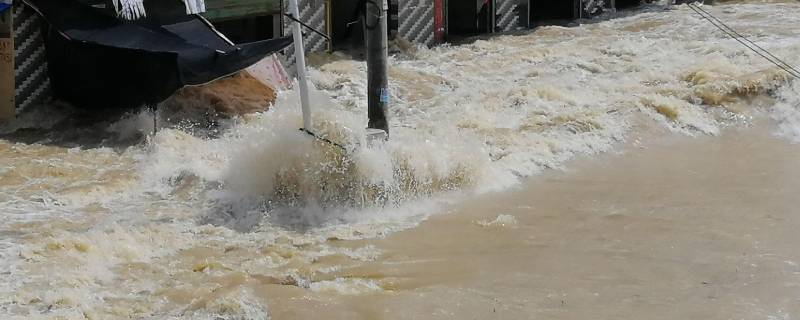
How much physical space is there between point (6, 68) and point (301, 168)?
5271 millimetres

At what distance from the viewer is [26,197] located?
34.2 feet

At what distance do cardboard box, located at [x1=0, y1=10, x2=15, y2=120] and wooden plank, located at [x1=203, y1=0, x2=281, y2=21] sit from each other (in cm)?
309

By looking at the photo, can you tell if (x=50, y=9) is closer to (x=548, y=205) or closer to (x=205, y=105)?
(x=205, y=105)

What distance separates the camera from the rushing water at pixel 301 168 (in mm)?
8008

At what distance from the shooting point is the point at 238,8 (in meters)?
16.2

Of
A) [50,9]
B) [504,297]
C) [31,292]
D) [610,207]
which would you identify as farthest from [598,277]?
[50,9]

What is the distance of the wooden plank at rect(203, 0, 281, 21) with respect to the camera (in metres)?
15.6

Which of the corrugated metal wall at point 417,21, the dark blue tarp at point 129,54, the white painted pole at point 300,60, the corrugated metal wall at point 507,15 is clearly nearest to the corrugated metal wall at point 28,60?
the dark blue tarp at point 129,54

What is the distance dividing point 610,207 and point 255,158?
3602 mm

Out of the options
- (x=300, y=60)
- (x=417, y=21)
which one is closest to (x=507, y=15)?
(x=417, y=21)

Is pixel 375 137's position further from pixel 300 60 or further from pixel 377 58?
pixel 300 60

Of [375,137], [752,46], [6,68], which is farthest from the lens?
[752,46]

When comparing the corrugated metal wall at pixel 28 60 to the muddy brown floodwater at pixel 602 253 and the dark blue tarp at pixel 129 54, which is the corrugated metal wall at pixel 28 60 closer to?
the dark blue tarp at pixel 129 54

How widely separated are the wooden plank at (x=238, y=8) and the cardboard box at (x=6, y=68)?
3.09 meters
